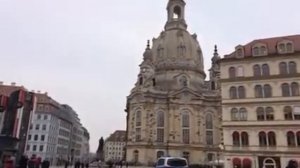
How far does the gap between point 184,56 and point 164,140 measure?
22.4m

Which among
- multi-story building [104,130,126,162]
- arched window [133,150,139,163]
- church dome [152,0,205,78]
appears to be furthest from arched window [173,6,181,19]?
multi-story building [104,130,126,162]

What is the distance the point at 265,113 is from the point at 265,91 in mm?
2707

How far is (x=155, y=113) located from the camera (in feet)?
231

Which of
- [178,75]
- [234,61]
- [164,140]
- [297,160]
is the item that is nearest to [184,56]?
[178,75]

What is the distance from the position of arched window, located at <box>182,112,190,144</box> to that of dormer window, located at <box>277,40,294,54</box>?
34177 millimetres

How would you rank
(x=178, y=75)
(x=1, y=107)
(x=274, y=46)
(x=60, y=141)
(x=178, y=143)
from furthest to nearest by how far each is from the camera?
(x=60, y=141)
(x=178, y=75)
(x=178, y=143)
(x=274, y=46)
(x=1, y=107)

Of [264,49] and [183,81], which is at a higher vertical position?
[183,81]

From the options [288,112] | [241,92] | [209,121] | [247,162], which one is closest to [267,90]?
[241,92]

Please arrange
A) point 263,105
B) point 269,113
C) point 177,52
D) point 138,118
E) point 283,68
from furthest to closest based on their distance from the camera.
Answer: point 177,52 < point 138,118 < point 283,68 < point 263,105 < point 269,113

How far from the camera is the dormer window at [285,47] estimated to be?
3850 centimetres

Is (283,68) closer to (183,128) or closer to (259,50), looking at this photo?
(259,50)

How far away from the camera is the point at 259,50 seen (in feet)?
132

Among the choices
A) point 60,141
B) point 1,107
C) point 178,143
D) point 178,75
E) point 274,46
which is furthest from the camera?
point 60,141

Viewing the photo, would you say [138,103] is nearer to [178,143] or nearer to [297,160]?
[178,143]
